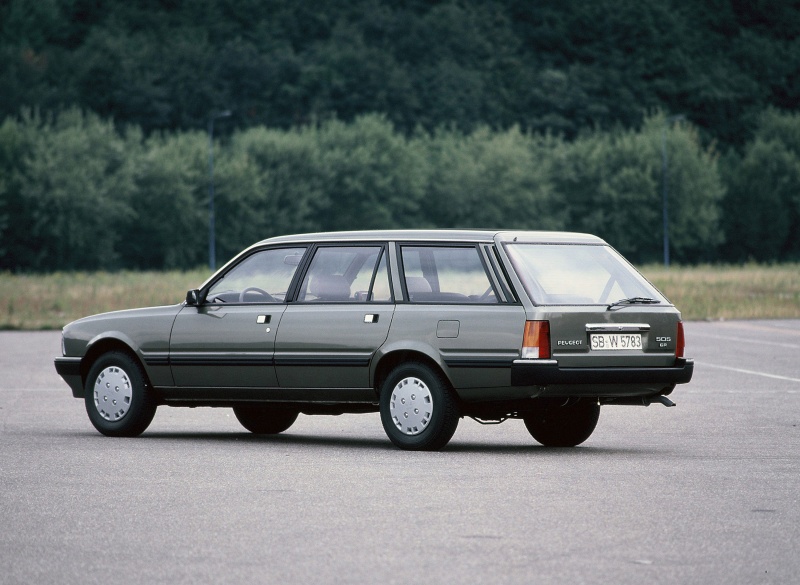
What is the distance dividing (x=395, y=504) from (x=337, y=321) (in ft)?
10.8

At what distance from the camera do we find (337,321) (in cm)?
1205

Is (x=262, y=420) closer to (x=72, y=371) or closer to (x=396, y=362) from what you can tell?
(x=72, y=371)

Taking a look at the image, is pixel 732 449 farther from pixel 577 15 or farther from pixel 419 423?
pixel 577 15

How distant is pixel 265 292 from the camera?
1262 centimetres

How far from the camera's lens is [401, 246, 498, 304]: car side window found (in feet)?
38.5

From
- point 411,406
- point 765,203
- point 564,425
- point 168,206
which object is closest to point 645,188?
point 765,203

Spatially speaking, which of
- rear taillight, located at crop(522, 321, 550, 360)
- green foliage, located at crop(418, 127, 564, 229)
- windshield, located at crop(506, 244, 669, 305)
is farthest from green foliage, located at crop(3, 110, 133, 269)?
rear taillight, located at crop(522, 321, 550, 360)

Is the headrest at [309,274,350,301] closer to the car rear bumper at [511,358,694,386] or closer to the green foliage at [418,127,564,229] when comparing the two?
the car rear bumper at [511,358,694,386]

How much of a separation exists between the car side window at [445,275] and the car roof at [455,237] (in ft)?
0.27

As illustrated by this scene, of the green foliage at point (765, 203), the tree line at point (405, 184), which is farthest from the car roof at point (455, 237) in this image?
the green foliage at point (765, 203)

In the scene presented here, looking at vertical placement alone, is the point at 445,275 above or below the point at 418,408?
above

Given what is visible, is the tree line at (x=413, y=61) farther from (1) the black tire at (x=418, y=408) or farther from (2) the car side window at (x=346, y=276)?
(1) the black tire at (x=418, y=408)

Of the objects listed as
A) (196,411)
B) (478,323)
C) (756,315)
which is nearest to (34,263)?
(756,315)

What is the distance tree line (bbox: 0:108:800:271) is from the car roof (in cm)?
7141
